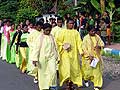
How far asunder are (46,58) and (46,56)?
0.05 metres

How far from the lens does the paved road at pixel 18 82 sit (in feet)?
35.8

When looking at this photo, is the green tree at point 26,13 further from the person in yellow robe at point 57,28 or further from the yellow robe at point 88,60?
the yellow robe at point 88,60

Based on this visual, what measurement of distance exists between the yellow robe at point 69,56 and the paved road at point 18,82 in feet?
2.74

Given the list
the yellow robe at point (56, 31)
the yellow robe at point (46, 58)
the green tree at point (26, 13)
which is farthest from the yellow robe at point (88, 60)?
the green tree at point (26, 13)

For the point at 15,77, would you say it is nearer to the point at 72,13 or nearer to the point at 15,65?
the point at 15,65

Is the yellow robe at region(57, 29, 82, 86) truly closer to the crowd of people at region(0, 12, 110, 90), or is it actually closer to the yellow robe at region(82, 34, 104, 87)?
the crowd of people at region(0, 12, 110, 90)

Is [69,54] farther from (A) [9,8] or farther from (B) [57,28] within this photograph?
(A) [9,8]

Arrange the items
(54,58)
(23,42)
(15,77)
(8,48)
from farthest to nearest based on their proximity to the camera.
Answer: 1. (8,48)
2. (23,42)
3. (15,77)
4. (54,58)

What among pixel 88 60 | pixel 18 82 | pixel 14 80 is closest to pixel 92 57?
pixel 88 60

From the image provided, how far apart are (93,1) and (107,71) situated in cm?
1026

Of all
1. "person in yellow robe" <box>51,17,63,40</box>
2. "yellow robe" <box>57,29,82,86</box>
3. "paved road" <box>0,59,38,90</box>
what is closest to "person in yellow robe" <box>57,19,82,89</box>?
"yellow robe" <box>57,29,82,86</box>

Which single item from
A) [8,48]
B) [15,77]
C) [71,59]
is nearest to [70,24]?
[71,59]

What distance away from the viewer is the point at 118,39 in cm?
2191

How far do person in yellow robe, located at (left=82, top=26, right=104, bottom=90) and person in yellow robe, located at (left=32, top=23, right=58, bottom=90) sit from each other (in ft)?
4.52
